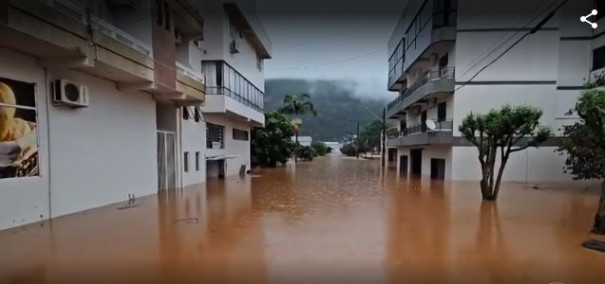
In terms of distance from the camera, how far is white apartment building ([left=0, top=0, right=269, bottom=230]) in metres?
6.34

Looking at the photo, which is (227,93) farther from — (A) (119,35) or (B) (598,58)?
(B) (598,58)

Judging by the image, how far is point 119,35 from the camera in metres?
8.41

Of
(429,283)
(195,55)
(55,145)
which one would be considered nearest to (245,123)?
(195,55)

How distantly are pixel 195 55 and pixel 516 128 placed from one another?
1104 cm

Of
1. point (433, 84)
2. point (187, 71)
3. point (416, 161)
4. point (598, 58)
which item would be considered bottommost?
point (416, 161)

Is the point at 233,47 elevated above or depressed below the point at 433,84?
above

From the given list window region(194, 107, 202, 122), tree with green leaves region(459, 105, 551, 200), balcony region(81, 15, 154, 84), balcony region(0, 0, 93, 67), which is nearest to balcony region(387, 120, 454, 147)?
tree with green leaves region(459, 105, 551, 200)

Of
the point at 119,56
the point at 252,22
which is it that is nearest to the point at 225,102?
the point at 119,56

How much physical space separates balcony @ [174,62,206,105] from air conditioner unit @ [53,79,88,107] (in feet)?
9.80

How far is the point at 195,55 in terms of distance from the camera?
1457cm

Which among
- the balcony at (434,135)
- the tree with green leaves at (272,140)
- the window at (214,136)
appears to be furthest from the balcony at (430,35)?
the tree with green leaves at (272,140)

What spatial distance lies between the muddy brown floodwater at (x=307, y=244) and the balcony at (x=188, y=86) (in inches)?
134

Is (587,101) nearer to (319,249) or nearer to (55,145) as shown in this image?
(319,249)

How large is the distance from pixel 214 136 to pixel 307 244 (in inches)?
516
